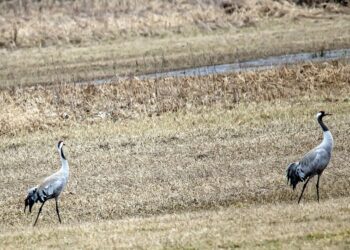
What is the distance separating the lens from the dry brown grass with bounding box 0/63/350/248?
15195mm

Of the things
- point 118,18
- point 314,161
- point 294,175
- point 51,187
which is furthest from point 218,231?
point 118,18

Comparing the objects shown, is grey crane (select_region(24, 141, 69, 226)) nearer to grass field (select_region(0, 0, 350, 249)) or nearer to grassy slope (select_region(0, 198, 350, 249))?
grassy slope (select_region(0, 198, 350, 249))

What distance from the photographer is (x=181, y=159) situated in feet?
74.2

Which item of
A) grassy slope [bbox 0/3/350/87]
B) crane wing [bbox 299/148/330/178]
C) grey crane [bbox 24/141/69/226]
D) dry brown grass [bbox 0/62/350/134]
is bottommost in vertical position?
grassy slope [bbox 0/3/350/87]

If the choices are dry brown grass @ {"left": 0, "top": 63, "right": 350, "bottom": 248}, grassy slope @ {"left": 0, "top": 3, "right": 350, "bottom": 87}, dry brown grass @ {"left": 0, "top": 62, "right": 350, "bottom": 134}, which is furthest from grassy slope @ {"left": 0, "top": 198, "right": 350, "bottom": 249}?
grassy slope @ {"left": 0, "top": 3, "right": 350, "bottom": 87}

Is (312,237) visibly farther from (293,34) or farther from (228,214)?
(293,34)

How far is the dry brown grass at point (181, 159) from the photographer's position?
15195mm

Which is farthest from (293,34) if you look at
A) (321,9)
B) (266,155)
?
(266,155)

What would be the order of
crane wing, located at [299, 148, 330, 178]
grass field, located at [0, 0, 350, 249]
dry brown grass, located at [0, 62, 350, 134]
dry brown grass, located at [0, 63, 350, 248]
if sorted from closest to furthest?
dry brown grass, located at [0, 63, 350, 248] → grass field, located at [0, 0, 350, 249] → crane wing, located at [299, 148, 330, 178] → dry brown grass, located at [0, 62, 350, 134]

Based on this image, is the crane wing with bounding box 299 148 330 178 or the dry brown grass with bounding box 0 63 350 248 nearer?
the dry brown grass with bounding box 0 63 350 248

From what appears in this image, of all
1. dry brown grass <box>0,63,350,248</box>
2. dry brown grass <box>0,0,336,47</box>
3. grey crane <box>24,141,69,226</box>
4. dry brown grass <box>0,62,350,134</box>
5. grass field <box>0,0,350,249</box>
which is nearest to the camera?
dry brown grass <box>0,63,350,248</box>

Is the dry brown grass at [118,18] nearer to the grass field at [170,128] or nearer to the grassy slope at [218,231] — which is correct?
the grass field at [170,128]

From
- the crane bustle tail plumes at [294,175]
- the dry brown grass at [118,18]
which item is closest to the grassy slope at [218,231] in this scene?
the crane bustle tail plumes at [294,175]

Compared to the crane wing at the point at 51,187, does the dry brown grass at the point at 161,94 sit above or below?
below
